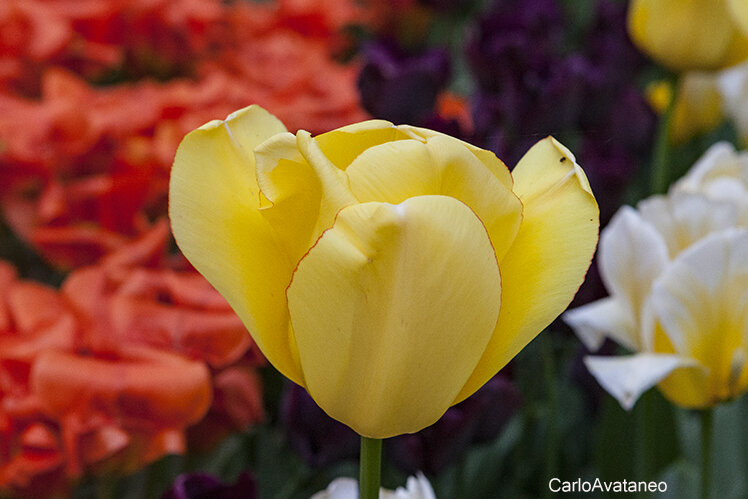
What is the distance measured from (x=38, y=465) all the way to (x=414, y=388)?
280mm

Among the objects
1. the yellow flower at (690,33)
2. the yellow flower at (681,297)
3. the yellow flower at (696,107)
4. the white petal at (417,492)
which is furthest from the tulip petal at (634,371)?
the yellow flower at (696,107)

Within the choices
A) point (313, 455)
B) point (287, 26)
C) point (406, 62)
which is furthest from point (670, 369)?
point (287, 26)

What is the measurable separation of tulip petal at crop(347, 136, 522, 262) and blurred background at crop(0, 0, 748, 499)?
0.49 ft

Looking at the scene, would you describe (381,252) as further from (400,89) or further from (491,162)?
(400,89)

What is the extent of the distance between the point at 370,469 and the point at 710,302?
0.72ft

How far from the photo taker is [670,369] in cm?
37

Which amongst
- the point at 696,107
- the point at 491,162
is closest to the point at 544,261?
the point at 491,162

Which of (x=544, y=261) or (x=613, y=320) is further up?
(x=544, y=261)

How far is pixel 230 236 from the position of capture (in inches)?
8.5

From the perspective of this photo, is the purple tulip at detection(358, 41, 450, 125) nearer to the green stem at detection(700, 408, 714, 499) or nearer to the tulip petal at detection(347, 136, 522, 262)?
the green stem at detection(700, 408, 714, 499)

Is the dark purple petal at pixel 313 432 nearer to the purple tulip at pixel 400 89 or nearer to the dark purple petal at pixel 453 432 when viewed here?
the dark purple petal at pixel 453 432

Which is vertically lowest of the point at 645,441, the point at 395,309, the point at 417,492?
the point at 645,441

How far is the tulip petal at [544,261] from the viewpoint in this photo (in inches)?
8.2

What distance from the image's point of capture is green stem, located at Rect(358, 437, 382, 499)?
22 cm
